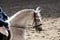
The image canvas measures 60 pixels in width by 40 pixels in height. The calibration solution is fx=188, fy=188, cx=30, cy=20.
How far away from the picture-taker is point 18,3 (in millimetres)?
9359

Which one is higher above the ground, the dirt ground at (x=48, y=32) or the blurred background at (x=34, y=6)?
the blurred background at (x=34, y=6)

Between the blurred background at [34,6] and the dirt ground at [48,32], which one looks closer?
the dirt ground at [48,32]

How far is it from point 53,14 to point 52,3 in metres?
2.04

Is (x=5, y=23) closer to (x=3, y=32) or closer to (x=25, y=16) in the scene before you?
(x=3, y=32)

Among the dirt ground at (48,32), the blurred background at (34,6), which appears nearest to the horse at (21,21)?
the dirt ground at (48,32)

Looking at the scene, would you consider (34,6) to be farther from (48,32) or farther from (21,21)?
(21,21)

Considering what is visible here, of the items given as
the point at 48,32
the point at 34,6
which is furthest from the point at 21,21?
the point at 34,6

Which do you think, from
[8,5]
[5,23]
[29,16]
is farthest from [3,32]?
[8,5]

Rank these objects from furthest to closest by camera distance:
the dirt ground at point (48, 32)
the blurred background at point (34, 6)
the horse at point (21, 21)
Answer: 1. the blurred background at point (34, 6)
2. the dirt ground at point (48, 32)
3. the horse at point (21, 21)

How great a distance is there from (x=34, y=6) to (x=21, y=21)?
539 cm

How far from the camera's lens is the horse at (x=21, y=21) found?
3.09 m

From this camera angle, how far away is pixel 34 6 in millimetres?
8555

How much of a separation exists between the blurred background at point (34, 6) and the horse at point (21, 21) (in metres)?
3.74

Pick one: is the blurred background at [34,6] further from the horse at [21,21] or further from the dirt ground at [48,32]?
the horse at [21,21]
